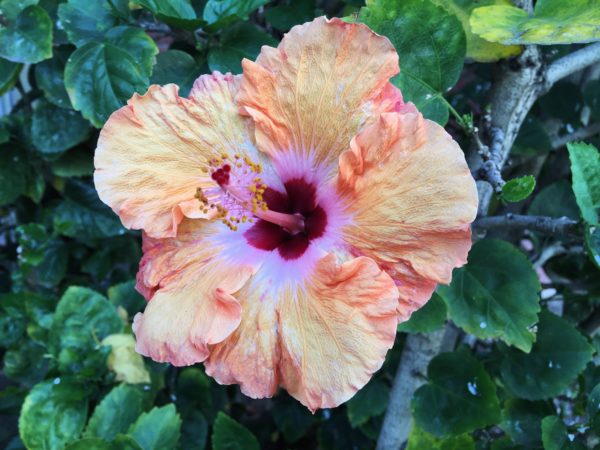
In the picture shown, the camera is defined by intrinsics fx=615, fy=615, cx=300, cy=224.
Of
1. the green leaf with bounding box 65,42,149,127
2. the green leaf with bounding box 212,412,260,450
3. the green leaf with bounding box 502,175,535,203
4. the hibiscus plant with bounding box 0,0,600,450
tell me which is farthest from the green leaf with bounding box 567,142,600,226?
the green leaf with bounding box 212,412,260,450

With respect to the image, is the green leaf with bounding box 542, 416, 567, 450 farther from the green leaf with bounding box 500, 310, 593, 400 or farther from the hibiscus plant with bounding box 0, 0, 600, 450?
the green leaf with bounding box 500, 310, 593, 400

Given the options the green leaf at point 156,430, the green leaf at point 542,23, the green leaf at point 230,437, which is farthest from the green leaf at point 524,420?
the green leaf at point 542,23

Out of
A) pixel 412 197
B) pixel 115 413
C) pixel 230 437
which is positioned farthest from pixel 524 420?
pixel 115 413

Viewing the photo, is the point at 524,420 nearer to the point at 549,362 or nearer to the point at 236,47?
the point at 549,362

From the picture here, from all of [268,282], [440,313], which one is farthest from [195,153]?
[440,313]

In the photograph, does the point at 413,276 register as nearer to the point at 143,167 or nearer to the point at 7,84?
the point at 143,167

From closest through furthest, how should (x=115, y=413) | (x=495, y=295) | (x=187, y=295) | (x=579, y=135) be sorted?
1. (x=187, y=295)
2. (x=495, y=295)
3. (x=115, y=413)
4. (x=579, y=135)

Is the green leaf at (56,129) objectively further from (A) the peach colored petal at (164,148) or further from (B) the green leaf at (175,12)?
(A) the peach colored petal at (164,148)

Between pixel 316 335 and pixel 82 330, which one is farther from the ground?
pixel 316 335
